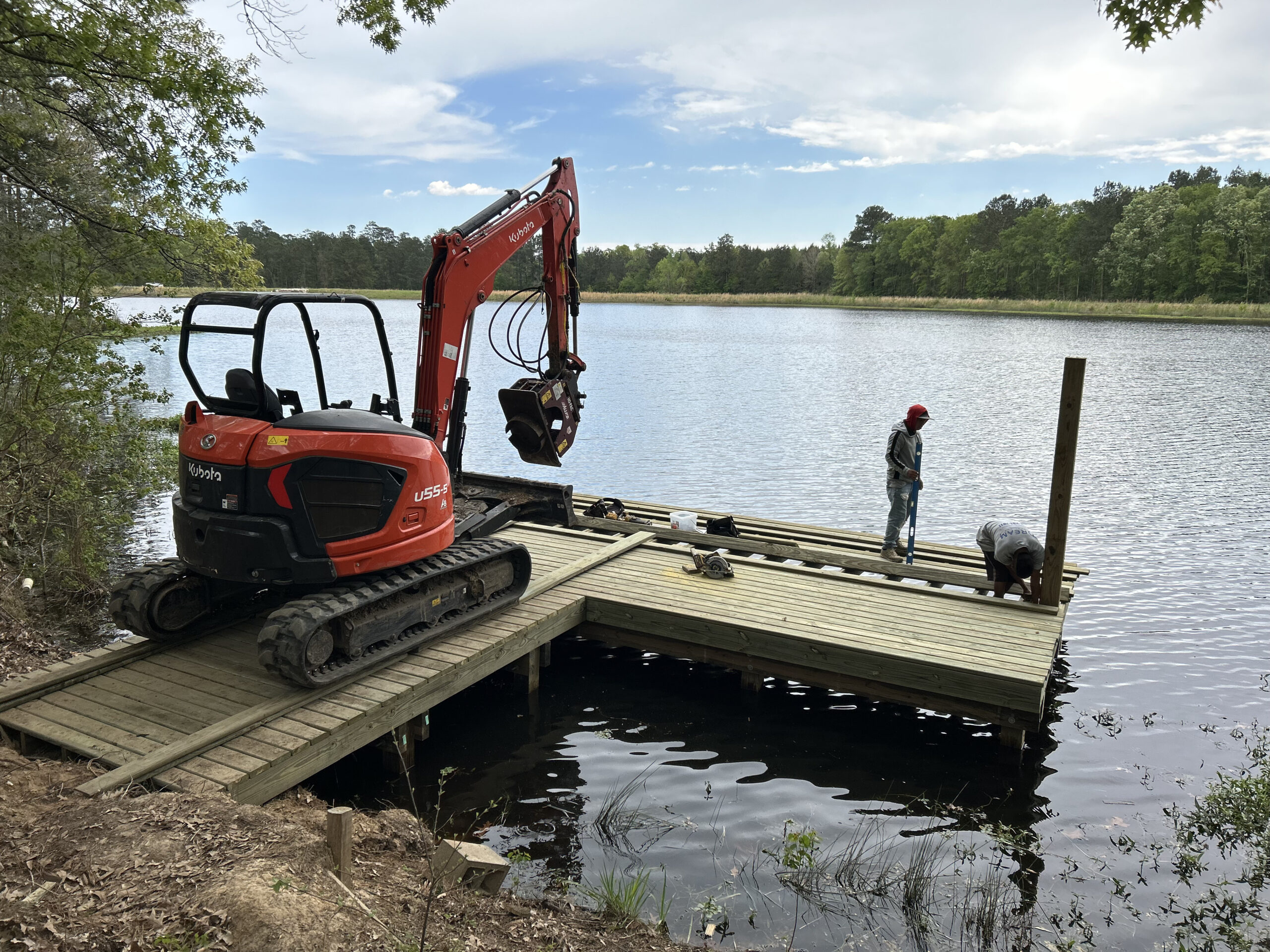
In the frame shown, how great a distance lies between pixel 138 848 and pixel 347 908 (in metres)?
1.04

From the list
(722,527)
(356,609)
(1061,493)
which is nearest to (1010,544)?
(1061,493)

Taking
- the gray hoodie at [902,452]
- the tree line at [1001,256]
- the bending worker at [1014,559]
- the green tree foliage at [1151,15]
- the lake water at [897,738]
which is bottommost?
the lake water at [897,738]

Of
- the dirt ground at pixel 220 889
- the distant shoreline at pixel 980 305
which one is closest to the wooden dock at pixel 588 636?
the dirt ground at pixel 220 889

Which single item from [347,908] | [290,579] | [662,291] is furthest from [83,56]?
[662,291]

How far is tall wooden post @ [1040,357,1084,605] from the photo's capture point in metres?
7.29

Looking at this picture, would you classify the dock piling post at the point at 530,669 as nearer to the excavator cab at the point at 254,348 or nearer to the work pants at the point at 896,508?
the excavator cab at the point at 254,348

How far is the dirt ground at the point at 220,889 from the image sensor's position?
3.21 meters

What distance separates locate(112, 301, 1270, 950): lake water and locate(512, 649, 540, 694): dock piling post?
0.53ft

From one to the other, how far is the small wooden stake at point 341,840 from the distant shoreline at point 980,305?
108 ft

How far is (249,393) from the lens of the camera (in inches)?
216

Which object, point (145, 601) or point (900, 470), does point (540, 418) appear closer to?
point (900, 470)

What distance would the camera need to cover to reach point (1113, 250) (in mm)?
67938

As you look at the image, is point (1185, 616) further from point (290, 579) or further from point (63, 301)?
point (63, 301)

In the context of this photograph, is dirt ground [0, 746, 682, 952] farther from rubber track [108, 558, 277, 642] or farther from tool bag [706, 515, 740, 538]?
tool bag [706, 515, 740, 538]
